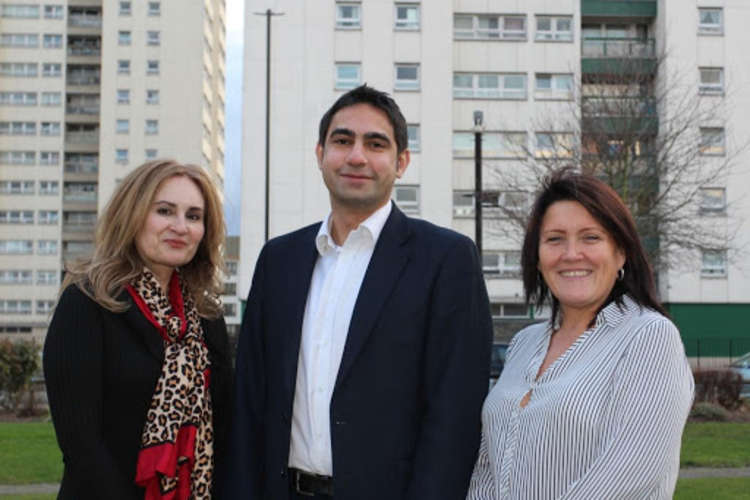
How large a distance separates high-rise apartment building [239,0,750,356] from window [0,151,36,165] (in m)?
36.7

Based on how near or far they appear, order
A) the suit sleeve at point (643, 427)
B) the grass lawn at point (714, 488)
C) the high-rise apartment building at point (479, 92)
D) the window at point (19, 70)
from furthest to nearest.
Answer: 1. the window at point (19, 70)
2. the high-rise apartment building at point (479, 92)
3. the grass lawn at point (714, 488)
4. the suit sleeve at point (643, 427)

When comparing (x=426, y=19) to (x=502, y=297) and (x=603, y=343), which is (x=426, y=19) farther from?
(x=603, y=343)

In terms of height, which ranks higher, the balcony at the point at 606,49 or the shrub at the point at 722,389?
the balcony at the point at 606,49

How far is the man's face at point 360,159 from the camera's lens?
3939 mm

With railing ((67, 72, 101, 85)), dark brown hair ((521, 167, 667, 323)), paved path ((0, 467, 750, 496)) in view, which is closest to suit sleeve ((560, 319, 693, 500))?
dark brown hair ((521, 167, 667, 323))

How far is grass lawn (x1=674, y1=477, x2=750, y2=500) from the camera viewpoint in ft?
27.6

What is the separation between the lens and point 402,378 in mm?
3652

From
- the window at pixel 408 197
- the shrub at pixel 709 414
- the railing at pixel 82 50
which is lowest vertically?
the shrub at pixel 709 414

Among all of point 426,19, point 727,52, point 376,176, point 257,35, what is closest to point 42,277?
point 257,35

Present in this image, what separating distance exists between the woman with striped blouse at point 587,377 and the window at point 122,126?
67.2 meters

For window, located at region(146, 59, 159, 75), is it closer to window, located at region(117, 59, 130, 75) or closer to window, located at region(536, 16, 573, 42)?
window, located at region(117, 59, 130, 75)

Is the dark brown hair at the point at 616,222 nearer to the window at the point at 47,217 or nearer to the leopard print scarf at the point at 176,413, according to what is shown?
the leopard print scarf at the point at 176,413

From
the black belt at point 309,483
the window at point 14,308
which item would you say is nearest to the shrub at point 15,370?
the black belt at point 309,483

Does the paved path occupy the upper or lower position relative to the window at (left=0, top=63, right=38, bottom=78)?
lower
